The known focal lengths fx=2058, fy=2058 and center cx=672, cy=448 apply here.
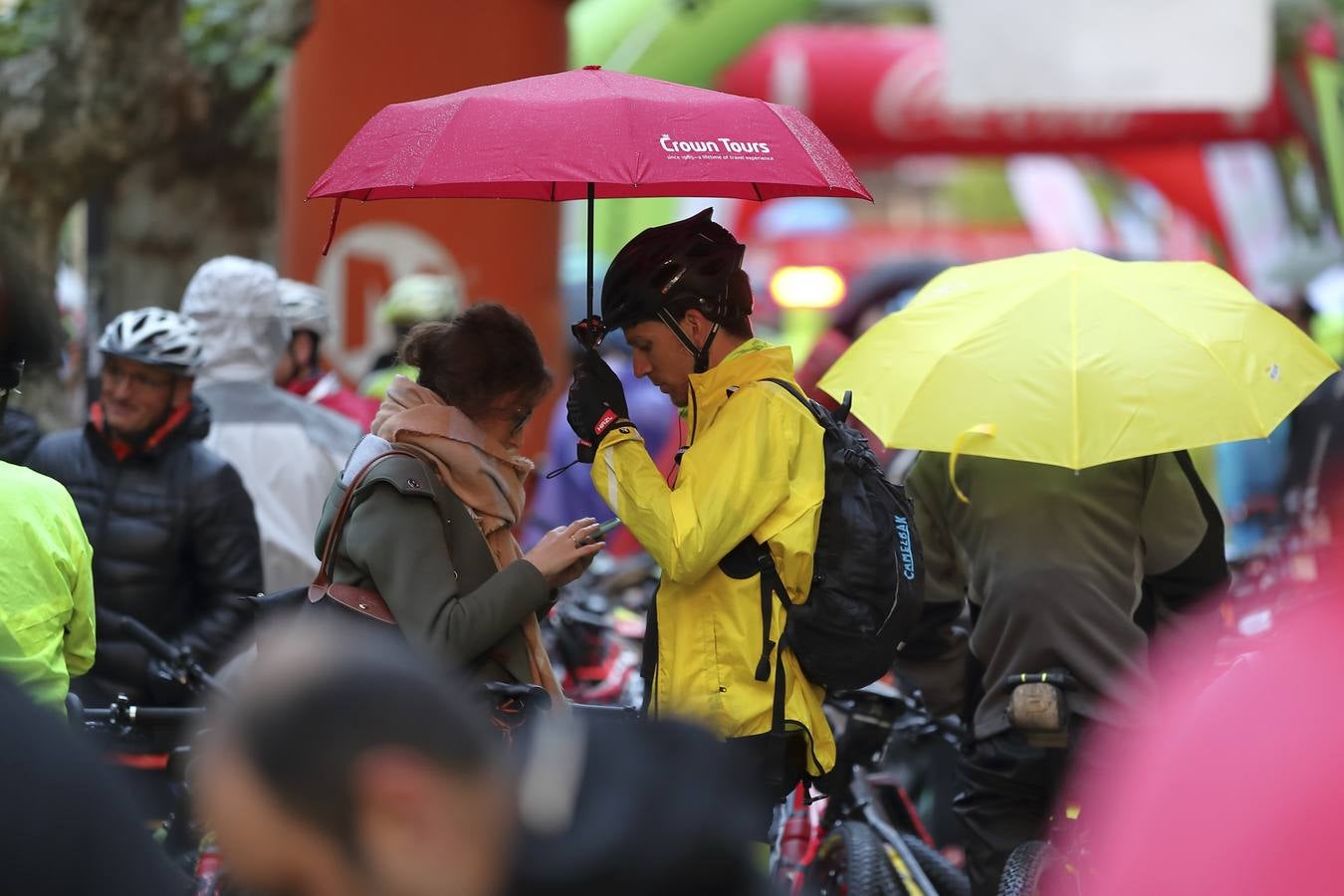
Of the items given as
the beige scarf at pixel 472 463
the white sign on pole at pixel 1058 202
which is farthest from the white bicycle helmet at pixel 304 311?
the white sign on pole at pixel 1058 202

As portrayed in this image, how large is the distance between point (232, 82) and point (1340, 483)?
877 centimetres

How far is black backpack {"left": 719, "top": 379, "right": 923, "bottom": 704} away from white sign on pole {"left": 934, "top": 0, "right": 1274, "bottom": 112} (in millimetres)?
12190

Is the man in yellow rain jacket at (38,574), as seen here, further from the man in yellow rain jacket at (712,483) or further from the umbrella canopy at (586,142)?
the man in yellow rain jacket at (712,483)

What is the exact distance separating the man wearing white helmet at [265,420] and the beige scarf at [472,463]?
192 cm

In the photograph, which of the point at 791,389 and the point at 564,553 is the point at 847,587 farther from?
the point at 564,553

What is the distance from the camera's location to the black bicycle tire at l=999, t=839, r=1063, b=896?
5047 millimetres

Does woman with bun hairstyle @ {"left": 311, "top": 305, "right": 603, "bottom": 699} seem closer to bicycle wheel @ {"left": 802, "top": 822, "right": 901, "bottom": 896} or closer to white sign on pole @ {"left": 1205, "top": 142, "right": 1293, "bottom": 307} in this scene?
bicycle wheel @ {"left": 802, "top": 822, "right": 901, "bottom": 896}

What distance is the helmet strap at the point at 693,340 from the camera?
14.9 ft

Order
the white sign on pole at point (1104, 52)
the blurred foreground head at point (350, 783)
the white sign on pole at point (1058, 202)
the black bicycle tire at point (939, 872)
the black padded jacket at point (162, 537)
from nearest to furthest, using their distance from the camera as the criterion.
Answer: the blurred foreground head at point (350, 783), the black padded jacket at point (162, 537), the black bicycle tire at point (939, 872), the white sign on pole at point (1104, 52), the white sign on pole at point (1058, 202)

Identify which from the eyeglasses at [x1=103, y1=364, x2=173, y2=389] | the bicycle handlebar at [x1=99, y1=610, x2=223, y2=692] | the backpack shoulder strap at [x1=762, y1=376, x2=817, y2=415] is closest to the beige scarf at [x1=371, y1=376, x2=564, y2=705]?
the backpack shoulder strap at [x1=762, y1=376, x2=817, y2=415]

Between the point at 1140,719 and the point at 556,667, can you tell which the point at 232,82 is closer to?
the point at 556,667

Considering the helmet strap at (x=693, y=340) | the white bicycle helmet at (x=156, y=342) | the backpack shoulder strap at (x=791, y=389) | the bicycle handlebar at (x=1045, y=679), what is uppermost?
the helmet strap at (x=693, y=340)

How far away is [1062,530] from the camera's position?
5145 millimetres

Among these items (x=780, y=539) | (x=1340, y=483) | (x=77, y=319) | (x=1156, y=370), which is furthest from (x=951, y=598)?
(x=77, y=319)
